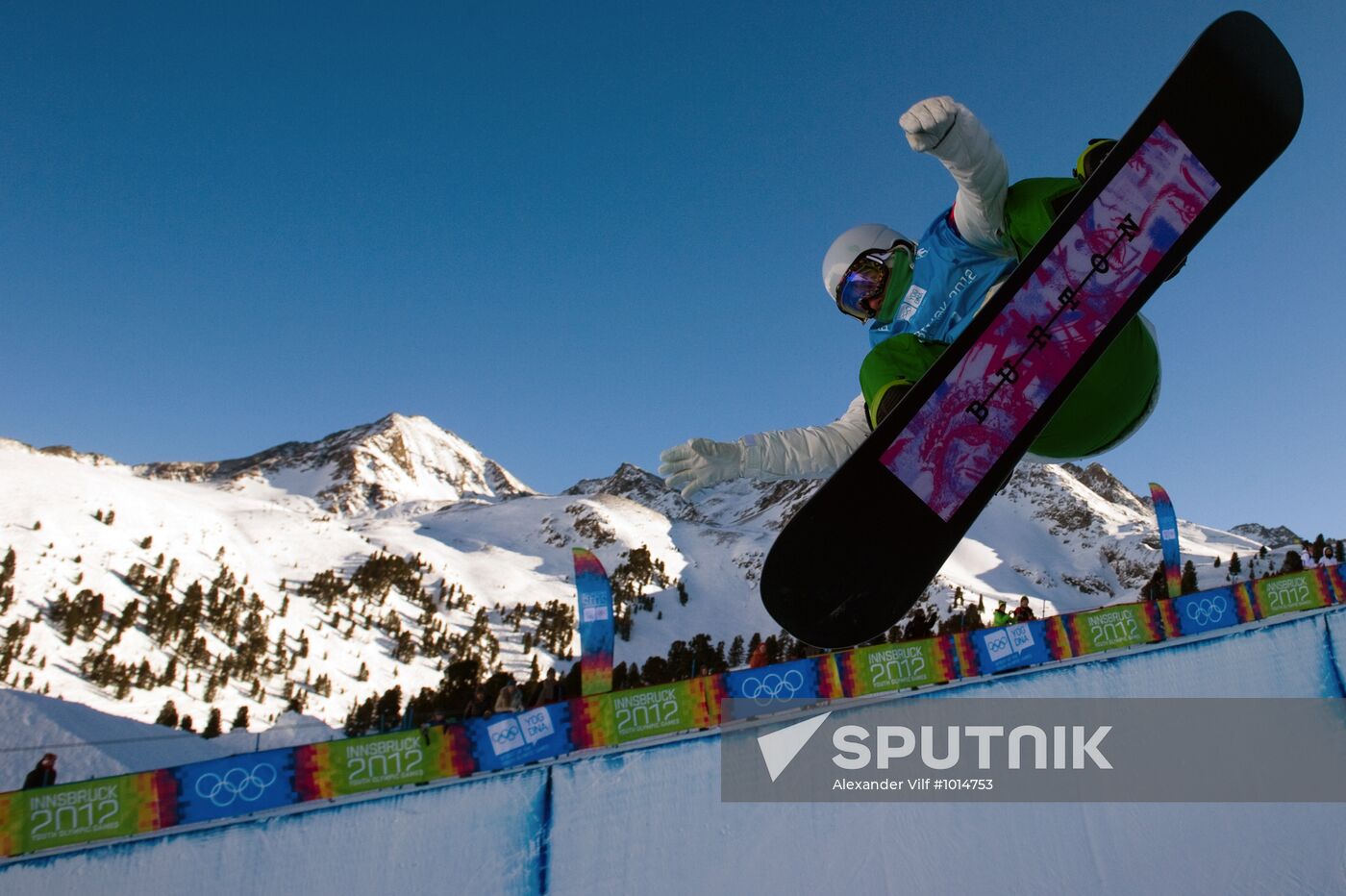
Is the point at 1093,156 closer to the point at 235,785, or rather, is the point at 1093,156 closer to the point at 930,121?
the point at 930,121

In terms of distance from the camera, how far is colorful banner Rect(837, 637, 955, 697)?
1079cm

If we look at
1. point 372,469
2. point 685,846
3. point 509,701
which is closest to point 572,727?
point 509,701

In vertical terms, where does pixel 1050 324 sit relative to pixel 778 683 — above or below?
above

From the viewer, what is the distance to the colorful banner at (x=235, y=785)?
768cm

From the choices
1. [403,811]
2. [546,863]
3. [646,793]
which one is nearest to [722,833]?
[646,793]

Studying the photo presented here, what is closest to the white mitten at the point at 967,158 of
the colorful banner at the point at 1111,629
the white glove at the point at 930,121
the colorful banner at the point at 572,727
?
the white glove at the point at 930,121

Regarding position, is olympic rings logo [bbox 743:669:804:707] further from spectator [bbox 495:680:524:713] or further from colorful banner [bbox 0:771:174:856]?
colorful banner [bbox 0:771:174:856]

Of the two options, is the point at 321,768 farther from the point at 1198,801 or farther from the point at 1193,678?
the point at 1193,678

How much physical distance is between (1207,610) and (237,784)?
1407 cm

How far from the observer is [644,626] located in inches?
1869

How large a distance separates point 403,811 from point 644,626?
136 feet

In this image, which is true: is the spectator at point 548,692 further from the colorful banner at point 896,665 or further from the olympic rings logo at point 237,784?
the colorful banner at point 896,665

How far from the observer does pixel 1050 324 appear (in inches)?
98.0

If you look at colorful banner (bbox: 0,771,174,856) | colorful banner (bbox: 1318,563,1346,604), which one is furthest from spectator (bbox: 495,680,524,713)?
colorful banner (bbox: 1318,563,1346,604)
